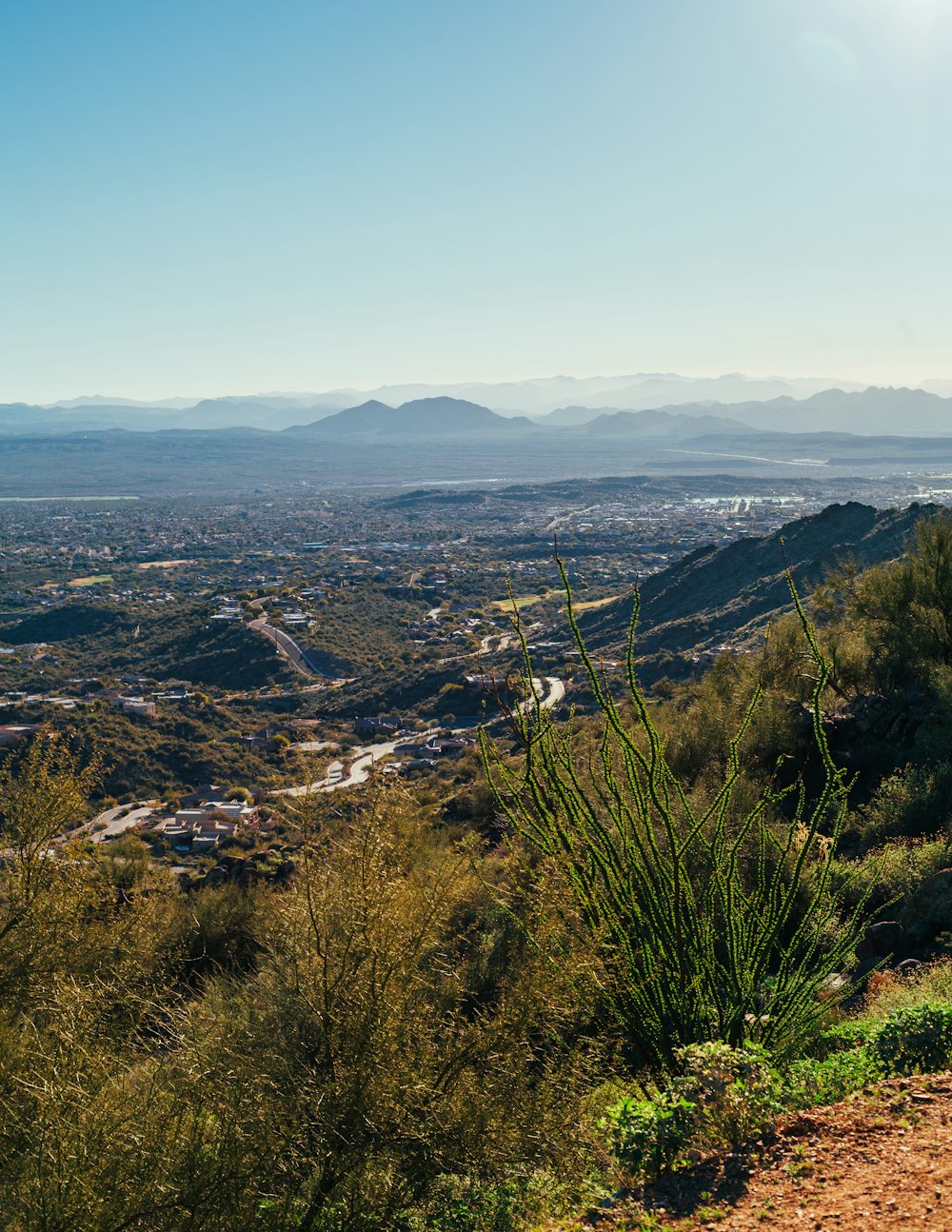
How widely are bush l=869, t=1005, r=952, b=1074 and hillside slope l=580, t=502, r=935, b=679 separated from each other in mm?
31065

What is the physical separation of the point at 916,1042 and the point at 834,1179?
62.8 inches

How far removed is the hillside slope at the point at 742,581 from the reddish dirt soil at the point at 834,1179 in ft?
105

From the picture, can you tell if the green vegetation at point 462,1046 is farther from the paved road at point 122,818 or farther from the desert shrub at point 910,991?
the paved road at point 122,818

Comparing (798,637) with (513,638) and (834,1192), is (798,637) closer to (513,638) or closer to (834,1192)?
(834,1192)

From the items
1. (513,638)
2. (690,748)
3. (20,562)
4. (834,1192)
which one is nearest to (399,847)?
(834,1192)

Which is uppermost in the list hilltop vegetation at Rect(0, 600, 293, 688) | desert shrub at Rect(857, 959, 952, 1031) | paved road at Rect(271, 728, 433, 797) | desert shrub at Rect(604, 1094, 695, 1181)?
desert shrub at Rect(604, 1094, 695, 1181)

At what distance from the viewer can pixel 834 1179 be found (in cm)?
457

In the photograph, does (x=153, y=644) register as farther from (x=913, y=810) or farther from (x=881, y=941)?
(x=881, y=941)

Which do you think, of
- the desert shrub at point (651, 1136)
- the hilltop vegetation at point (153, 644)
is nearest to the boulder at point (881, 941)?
the desert shrub at point (651, 1136)

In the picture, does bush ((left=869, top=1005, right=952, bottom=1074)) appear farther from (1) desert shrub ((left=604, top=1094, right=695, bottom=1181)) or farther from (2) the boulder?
(2) the boulder

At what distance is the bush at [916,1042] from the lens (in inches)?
222

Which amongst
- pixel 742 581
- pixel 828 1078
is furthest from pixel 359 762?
pixel 828 1078

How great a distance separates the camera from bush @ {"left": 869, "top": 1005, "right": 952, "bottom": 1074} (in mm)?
5629

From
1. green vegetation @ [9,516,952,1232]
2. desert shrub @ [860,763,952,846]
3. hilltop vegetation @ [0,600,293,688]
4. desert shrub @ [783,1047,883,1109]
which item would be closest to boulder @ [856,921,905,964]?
green vegetation @ [9,516,952,1232]
